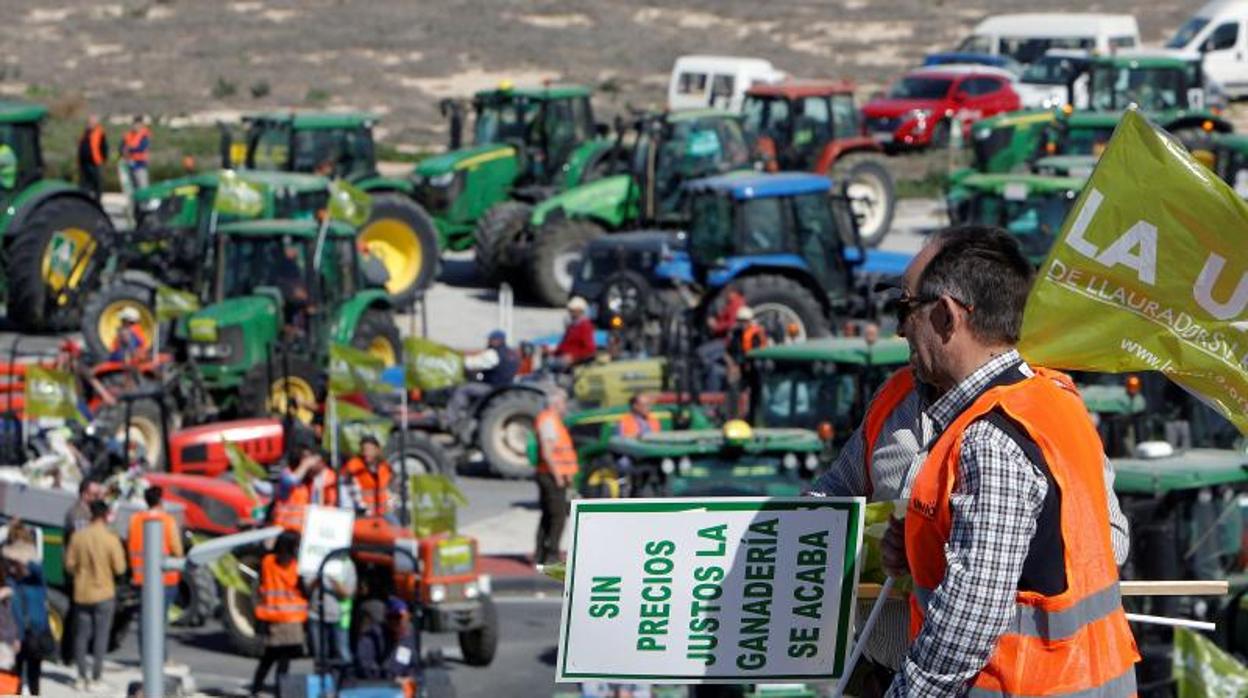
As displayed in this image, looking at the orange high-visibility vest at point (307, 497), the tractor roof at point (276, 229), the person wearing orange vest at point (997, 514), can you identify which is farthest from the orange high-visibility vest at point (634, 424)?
the person wearing orange vest at point (997, 514)

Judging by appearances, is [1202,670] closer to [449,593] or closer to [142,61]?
[449,593]

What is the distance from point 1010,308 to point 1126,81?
33.3 meters

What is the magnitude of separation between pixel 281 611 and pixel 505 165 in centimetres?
1778

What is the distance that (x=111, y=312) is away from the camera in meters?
26.4

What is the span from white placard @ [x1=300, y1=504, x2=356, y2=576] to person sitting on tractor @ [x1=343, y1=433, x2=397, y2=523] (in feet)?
5.84

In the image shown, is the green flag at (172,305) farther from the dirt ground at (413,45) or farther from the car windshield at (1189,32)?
the dirt ground at (413,45)

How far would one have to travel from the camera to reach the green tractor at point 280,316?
942 inches

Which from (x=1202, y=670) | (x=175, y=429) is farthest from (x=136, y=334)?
(x=1202, y=670)

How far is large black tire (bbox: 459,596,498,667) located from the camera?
1716 centimetres

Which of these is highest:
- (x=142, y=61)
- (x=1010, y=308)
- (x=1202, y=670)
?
(x=1010, y=308)

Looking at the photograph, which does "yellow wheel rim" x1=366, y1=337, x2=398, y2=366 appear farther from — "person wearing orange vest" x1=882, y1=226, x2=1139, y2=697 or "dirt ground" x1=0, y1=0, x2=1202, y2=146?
"dirt ground" x1=0, y1=0, x2=1202, y2=146

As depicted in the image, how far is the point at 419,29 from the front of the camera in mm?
69125

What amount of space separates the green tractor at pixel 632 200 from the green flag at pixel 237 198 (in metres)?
4.11

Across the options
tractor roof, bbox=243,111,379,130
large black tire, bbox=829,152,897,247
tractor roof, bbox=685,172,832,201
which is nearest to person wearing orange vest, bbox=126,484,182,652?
tractor roof, bbox=685,172,832,201
